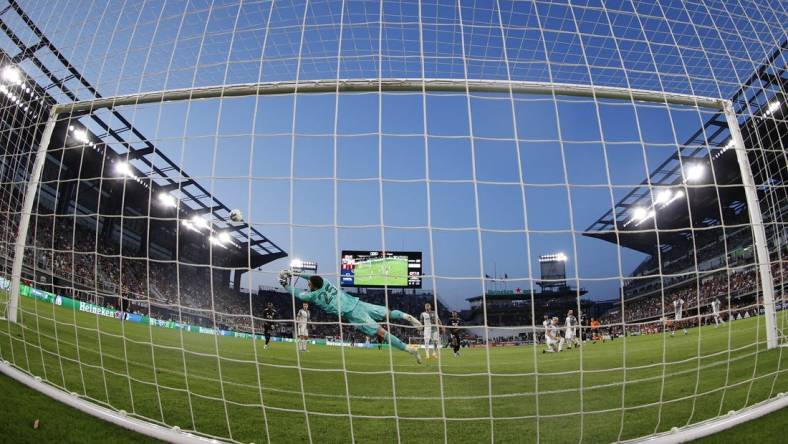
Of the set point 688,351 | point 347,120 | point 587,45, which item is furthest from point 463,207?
point 688,351

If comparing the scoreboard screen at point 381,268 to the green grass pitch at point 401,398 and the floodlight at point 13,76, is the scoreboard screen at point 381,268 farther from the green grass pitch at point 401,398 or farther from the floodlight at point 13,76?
the floodlight at point 13,76

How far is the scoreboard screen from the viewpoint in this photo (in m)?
3.05

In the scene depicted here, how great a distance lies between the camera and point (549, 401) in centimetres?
413

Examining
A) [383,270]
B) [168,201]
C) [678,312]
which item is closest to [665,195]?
[678,312]

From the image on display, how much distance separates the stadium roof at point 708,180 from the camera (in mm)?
3189

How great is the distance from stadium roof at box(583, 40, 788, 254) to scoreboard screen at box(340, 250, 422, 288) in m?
1.52

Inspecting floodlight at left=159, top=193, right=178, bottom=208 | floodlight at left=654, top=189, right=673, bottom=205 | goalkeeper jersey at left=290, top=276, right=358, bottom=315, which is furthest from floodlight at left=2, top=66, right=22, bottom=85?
floodlight at left=654, top=189, right=673, bottom=205

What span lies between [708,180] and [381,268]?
64.8 feet

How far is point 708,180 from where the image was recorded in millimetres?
22562

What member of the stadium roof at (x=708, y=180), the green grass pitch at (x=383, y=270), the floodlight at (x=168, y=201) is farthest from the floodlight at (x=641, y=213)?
the floodlight at (x=168, y=201)

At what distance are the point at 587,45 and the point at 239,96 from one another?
9.72 ft

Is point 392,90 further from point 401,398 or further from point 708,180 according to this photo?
point 708,180

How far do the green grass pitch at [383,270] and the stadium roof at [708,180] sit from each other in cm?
132

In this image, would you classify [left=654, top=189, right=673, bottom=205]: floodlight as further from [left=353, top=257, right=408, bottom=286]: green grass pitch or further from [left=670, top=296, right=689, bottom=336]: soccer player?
[left=353, top=257, right=408, bottom=286]: green grass pitch
